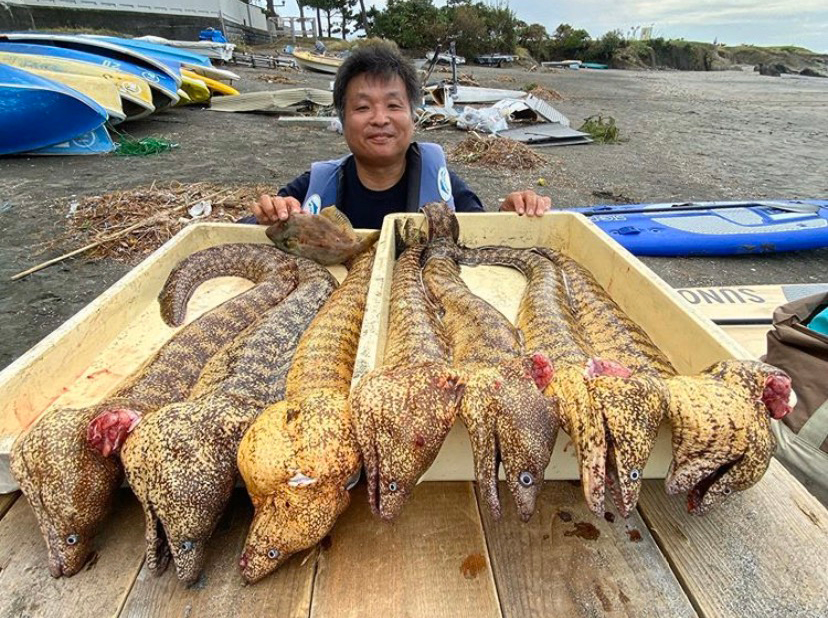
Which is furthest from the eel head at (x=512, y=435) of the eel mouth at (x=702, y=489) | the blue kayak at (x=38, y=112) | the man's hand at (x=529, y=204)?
the blue kayak at (x=38, y=112)

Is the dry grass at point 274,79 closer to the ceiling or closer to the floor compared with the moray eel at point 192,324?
closer to the floor

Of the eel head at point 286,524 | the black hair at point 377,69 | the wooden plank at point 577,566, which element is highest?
the black hair at point 377,69

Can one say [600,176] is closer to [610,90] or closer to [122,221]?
[122,221]

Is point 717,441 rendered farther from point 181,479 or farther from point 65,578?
point 65,578

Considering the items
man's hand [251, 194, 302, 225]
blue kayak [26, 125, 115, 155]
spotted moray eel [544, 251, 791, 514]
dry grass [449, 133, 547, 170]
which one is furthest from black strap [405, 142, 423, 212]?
blue kayak [26, 125, 115, 155]

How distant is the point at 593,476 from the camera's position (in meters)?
1.48

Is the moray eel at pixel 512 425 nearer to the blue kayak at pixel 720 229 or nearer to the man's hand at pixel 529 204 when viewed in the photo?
the man's hand at pixel 529 204

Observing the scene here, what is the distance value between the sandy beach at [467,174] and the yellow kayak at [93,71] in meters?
1.00

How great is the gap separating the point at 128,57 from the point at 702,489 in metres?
18.8

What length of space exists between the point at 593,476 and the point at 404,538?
64 centimetres

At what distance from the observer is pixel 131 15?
35562 mm

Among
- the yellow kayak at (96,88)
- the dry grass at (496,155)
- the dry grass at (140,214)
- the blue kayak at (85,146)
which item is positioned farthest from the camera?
the yellow kayak at (96,88)

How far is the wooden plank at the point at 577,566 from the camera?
1.39 meters

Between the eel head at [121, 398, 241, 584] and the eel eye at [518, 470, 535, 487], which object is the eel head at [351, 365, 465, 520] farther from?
the eel head at [121, 398, 241, 584]
